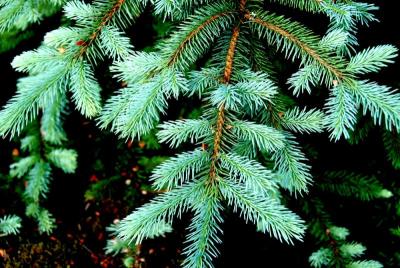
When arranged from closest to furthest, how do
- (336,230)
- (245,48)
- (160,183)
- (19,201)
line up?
(160,183) < (245,48) < (336,230) < (19,201)

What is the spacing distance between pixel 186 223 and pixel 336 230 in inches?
39.5

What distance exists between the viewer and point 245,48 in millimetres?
1553

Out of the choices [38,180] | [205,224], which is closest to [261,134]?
[205,224]

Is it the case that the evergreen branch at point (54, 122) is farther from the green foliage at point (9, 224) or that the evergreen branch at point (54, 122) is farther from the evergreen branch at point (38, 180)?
the green foliage at point (9, 224)

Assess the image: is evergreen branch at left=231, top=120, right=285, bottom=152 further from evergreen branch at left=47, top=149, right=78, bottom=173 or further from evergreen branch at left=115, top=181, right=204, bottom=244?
evergreen branch at left=47, top=149, right=78, bottom=173

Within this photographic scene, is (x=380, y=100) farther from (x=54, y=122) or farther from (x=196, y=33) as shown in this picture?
(x=54, y=122)

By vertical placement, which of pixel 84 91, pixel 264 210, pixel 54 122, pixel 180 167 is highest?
pixel 84 91

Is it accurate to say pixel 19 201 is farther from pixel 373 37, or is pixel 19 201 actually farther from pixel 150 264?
pixel 373 37

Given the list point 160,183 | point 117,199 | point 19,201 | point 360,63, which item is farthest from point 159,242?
point 360,63

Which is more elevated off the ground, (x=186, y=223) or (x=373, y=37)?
(x=373, y=37)

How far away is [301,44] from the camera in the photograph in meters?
1.44

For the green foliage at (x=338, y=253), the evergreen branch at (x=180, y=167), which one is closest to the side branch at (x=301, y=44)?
the evergreen branch at (x=180, y=167)

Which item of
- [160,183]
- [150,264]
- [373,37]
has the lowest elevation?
[150,264]

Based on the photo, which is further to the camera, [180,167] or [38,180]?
[38,180]
